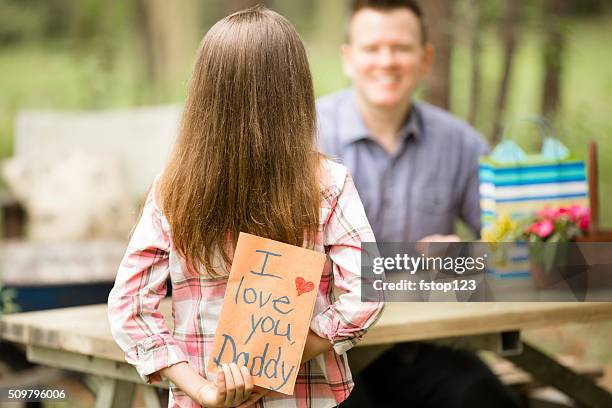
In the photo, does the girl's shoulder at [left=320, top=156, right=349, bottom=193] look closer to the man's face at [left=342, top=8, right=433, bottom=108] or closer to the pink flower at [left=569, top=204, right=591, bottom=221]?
the pink flower at [left=569, top=204, right=591, bottom=221]

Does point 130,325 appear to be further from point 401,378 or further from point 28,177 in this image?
point 28,177

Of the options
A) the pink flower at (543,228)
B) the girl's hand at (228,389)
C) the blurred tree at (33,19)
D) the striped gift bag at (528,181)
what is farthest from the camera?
the blurred tree at (33,19)

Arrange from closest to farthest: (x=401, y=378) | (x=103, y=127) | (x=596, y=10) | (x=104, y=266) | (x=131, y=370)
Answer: (x=131, y=370) < (x=401, y=378) < (x=104, y=266) < (x=103, y=127) < (x=596, y=10)

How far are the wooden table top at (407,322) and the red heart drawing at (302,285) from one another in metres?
0.49

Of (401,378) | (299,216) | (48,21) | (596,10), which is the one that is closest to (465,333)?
(401,378)

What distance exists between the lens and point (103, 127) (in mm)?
5102

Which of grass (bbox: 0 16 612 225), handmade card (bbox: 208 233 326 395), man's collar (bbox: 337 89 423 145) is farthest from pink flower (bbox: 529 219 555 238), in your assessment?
grass (bbox: 0 16 612 225)

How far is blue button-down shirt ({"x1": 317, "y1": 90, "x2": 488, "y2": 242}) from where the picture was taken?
3.06 metres

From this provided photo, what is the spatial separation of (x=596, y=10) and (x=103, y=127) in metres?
4.59

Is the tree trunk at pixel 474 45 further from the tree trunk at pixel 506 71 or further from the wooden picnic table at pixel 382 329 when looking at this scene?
the wooden picnic table at pixel 382 329

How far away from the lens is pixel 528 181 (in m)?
2.61

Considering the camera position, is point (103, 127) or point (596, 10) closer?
point (103, 127)

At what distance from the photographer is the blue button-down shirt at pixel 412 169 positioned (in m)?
3.06

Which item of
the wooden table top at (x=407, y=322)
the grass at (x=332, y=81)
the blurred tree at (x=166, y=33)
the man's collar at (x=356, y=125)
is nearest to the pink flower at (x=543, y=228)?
the wooden table top at (x=407, y=322)
